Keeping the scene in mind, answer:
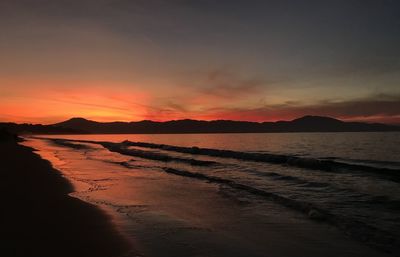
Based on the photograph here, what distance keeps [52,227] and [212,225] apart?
3.93m

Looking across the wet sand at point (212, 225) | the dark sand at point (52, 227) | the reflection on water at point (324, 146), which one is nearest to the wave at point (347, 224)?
the wet sand at point (212, 225)

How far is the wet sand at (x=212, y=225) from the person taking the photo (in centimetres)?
762

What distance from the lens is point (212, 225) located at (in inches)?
383

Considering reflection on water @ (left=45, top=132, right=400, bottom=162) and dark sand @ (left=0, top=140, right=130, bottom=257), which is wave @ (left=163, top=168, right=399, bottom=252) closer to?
dark sand @ (left=0, top=140, right=130, bottom=257)

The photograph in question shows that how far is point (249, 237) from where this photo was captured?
339 inches

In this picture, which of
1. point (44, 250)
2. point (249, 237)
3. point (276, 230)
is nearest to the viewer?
point (44, 250)

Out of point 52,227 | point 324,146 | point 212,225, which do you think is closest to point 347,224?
point 212,225

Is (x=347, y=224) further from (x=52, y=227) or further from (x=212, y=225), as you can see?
(x=52, y=227)

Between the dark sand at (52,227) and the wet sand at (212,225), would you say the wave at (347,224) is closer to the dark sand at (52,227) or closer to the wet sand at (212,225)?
the wet sand at (212,225)

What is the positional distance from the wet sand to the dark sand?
514mm

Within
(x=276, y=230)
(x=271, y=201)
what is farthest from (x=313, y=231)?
(x=271, y=201)

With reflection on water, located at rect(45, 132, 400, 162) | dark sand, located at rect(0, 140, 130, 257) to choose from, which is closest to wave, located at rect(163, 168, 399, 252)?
dark sand, located at rect(0, 140, 130, 257)

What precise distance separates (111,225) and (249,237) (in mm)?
3470

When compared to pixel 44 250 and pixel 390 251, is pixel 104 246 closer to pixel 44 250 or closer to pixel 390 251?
pixel 44 250
